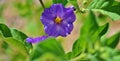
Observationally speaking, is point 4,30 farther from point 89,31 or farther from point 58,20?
point 89,31

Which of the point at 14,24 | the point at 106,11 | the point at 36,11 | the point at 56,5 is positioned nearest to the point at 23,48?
the point at 56,5

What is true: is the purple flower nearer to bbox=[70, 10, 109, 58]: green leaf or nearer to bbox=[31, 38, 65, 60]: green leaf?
bbox=[70, 10, 109, 58]: green leaf

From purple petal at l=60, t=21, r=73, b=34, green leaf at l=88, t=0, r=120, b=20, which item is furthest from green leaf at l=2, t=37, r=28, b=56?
green leaf at l=88, t=0, r=120, b=20

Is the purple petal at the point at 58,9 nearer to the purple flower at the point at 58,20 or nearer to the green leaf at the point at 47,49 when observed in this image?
the purple flower at the point at 58,20

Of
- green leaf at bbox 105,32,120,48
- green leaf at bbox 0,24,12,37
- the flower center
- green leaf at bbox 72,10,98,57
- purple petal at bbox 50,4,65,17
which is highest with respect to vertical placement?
green leaf at bbox 72,10,98,57

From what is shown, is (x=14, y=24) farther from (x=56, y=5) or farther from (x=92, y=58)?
(x=92, y=58)

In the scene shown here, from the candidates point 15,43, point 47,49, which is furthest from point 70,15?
point 47,49
